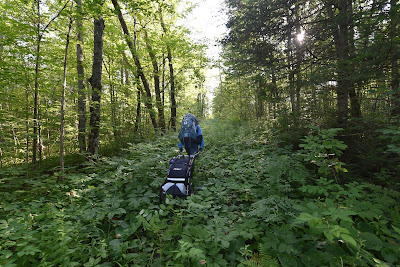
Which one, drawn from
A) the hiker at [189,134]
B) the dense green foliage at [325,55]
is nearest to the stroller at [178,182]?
the hiker at [189,134]

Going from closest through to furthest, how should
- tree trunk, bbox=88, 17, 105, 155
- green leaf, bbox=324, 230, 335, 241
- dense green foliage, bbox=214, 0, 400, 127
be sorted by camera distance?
green leaf, bbox=324, 230, 335, 241
dense green foliage, bbox=214, 0, 400, 127
tree trunk, bbox=88, 17, 105, 155

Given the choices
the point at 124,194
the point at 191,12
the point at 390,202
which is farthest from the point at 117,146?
the point at 191,12

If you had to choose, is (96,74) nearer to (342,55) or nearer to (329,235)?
(329,235)

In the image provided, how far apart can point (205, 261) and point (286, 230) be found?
117 cm

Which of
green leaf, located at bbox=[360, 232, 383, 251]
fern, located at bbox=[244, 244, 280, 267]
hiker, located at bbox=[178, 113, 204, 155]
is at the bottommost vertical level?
fern, located at bbox=[244, 244, 280, 267]

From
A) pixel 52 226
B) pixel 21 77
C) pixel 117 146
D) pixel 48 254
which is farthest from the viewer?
pixel 117 146

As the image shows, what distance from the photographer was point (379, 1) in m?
3.65

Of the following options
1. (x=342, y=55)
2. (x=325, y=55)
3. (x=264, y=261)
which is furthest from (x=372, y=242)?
(x=325, y=55)

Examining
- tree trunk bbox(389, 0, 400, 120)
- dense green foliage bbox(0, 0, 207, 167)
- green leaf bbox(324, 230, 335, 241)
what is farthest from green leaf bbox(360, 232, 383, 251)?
dense green foliage bbox(0, 0, 207, 167)

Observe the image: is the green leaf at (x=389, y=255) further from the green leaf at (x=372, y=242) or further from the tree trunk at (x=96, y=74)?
the tree trunk at (x=96, y=74)

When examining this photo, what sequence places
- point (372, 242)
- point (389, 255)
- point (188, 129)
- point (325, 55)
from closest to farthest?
point (389, 255) → point (372, 242) → point (188, 129) → point (325, 55)

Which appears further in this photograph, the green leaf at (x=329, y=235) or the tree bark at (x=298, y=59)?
the tree bark at (x=298, y=59)

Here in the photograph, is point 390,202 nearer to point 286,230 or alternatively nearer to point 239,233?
point 286,230

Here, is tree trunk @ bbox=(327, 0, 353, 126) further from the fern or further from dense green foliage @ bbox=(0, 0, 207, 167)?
dense green foliage @ bbox=(0, 0, 207, 167)
